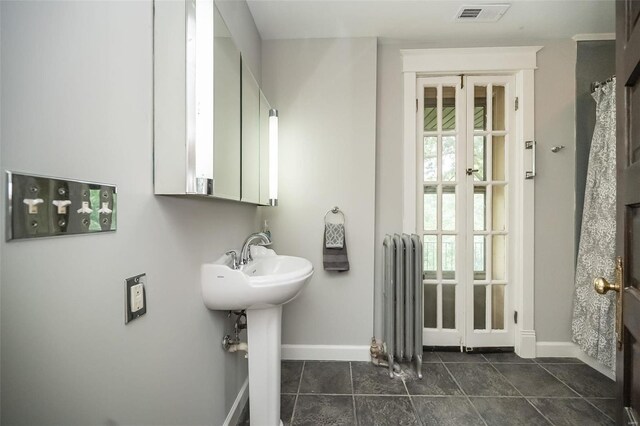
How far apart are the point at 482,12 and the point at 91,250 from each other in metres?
2.51

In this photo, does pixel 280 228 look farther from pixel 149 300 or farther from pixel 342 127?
pixel 149 300

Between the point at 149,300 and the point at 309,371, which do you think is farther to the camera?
the point at 309,371

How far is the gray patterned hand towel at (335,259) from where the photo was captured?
1.94 m

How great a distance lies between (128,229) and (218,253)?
56 centimetres

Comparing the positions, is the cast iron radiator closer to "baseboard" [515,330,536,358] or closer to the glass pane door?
the glass pane door

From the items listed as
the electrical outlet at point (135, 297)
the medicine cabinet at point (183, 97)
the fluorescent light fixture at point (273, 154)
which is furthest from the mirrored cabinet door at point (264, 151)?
the electrical outlet at point (135, 297)

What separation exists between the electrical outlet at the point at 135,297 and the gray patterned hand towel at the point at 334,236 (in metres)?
1.31

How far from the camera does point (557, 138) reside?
Answer: 6.63 feet

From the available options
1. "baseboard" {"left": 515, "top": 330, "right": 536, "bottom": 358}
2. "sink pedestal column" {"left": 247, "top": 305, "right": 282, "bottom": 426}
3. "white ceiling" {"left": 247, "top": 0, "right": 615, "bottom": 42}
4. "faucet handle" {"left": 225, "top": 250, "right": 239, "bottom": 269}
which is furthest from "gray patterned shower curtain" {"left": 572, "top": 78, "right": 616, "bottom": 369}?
"faucet handle" {"left": 225, "top": 250, "right": 239, "bottom": 269}

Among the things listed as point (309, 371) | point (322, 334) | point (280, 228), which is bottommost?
point (309, 371)

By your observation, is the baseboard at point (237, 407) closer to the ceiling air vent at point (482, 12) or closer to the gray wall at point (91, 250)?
the gray wall at point (91, 250)

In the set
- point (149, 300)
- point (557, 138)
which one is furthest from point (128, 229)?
point (557, 138)

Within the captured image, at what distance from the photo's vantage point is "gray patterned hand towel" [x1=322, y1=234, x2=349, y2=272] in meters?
1.94

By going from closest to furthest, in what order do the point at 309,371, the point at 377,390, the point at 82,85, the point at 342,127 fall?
the point at 82,85 → the point at 377,390 → the point at 309,371 → the point at 342,127
